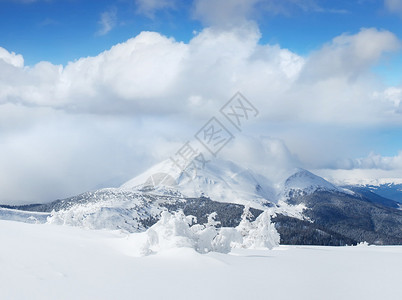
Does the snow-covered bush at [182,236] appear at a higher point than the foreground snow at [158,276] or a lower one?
higher

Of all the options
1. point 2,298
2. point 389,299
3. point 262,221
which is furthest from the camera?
point 262,221

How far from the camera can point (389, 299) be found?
14.2 m

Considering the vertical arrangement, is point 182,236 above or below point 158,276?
above

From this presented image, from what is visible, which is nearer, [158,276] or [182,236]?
[158,276]

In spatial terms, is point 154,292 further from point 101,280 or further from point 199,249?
point 199,249

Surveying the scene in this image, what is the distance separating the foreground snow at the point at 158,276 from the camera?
11.8m

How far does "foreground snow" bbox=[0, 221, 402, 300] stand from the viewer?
11.8 m

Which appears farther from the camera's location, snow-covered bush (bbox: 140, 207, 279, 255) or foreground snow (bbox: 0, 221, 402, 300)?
snow-covered bush (bbox: 140, 207, 279, 255)

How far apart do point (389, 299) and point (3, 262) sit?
15.8 m

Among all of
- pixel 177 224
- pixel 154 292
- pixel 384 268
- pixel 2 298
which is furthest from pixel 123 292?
pixel 384 268

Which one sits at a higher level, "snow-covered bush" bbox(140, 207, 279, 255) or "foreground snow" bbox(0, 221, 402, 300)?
"snow-covered bush" bbox(140, 207, 279, 255)

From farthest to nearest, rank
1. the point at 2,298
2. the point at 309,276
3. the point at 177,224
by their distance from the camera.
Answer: the point at 177,224, the point at 309,276, the point at 2,298

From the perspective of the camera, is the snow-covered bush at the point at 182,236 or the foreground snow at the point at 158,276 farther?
the snow-covered bush at the point at 182,236

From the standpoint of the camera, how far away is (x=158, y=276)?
48.0 ft
